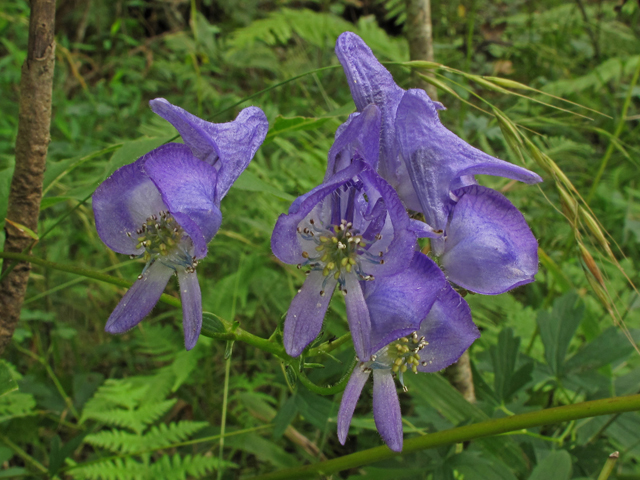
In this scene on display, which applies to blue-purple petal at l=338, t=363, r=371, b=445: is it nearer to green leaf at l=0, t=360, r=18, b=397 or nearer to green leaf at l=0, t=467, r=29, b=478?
green leaf at l=0, t=360, r=18, b=397

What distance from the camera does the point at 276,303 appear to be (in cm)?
202

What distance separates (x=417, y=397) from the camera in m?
1.49

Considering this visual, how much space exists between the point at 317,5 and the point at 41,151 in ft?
14.1

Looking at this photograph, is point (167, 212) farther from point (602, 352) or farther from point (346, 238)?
point (602, 352)

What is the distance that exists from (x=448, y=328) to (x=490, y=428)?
25 cm

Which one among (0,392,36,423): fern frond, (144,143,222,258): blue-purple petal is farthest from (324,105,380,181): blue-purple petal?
(0,392,36,423): fern frond

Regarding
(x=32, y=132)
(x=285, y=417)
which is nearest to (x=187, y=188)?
(x=32, y=132)

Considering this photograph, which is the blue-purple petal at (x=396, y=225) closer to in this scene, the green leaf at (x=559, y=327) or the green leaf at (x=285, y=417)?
the green leaf at (x=285, y=417)

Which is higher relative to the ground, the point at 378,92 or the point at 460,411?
the point at 378,92

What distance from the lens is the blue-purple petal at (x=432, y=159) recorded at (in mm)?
868

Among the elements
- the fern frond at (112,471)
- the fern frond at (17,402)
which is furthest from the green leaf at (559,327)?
the fern frond at (17,402)

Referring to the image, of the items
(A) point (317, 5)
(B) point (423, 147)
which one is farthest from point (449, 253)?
(A) point (317, 5)

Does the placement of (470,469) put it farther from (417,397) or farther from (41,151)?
(41,151)

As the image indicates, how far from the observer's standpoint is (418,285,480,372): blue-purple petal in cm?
83
